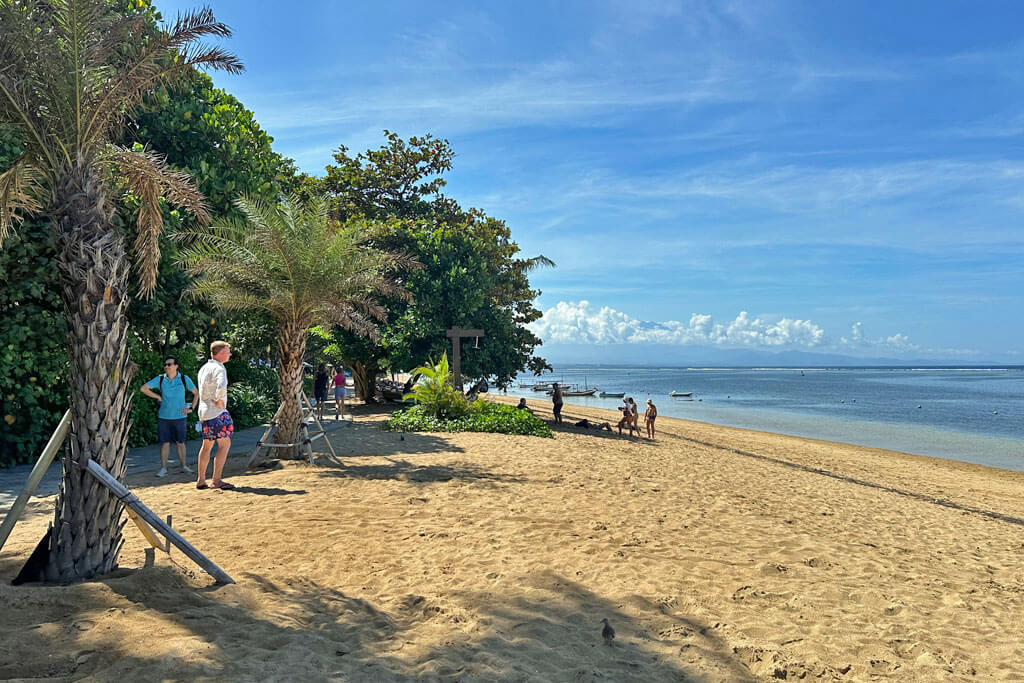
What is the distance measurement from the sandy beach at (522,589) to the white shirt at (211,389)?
117cm

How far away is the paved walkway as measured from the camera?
8578mm

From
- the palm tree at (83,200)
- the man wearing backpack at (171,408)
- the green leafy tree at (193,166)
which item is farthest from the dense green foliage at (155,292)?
the man wearing backpack at (171,408)

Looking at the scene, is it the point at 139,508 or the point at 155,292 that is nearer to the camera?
the point at 139,508

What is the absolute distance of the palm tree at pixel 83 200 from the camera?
4895 millimetres

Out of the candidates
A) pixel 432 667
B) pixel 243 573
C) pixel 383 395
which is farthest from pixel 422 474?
pixel 383 395

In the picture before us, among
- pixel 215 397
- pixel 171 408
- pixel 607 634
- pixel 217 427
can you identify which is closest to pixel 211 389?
pixel 215 397

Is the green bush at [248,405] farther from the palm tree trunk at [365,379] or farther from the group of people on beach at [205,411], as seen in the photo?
the palm tree trunk at [365,379]

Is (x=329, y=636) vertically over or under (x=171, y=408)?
under

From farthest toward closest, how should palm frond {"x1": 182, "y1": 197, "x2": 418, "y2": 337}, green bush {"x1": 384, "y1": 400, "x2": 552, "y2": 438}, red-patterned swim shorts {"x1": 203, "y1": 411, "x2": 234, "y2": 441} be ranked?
green bush {"x1": 384, "y1": 400, "x2": 552, "y2": 438}
palm frond {"x1": 182, "y1": 197, "x2": 418, "y2": 337}
red-patterned swim shorts {"x1": 203, "y1": 411, "x2": 234, "y2": 441}

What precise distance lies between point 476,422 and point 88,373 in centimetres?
1189

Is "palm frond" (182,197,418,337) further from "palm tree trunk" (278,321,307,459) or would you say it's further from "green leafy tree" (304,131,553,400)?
"green leafy tree" (304,131,553,400)

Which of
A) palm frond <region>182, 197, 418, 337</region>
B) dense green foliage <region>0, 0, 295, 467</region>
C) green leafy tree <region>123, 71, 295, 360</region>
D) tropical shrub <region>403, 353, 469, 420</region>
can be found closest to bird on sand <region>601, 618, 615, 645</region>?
dense green foliage <region>0, 0, 295, 467</region>

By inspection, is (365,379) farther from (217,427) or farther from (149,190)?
(149,190)

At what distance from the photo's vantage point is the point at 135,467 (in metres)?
10.4
